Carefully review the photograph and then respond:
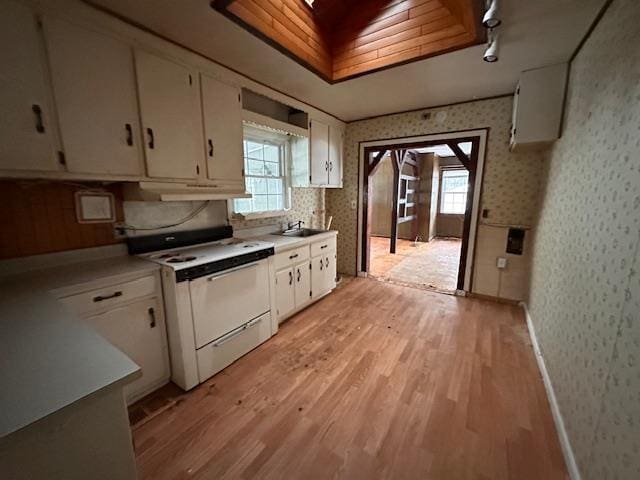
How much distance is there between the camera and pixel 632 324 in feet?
3.29

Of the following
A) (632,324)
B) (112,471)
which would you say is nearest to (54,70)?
(112,471)

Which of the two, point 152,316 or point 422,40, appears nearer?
point 152,316

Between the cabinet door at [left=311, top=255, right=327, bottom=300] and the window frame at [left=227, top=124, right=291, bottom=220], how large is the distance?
76cm

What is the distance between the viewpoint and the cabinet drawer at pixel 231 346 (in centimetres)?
194

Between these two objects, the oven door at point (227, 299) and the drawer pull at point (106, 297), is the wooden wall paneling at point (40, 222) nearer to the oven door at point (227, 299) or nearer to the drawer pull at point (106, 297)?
the drawer pull at point (106, 297)

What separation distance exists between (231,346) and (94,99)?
1.92 m

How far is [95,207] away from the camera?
185 centimetres

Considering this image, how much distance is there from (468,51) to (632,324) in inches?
83.7

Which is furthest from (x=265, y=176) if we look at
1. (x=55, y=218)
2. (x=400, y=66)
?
(x=55, y=218)

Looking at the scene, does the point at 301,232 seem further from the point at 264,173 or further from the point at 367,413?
the point at 367,413

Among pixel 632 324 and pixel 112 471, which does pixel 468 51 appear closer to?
pixel 632 324

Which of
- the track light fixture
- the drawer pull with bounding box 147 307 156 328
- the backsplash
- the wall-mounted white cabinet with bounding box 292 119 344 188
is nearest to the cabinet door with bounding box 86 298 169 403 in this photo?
the drawer pull with bounding box 147 307 156 328

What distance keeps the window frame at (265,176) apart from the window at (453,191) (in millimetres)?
5917

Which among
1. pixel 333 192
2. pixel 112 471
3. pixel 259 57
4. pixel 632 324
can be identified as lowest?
pixel 112 471
